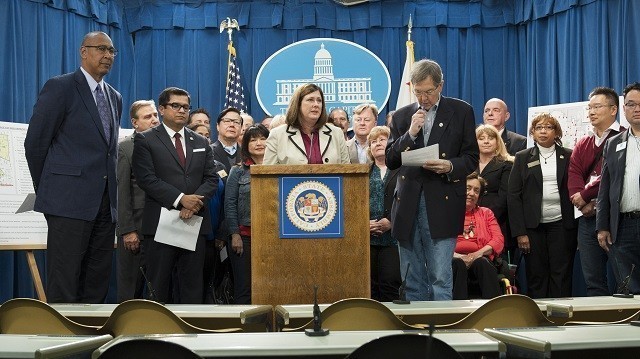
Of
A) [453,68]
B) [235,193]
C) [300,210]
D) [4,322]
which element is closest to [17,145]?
[235,193]

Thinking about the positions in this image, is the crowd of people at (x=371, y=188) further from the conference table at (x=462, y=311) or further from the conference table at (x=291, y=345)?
the conference table at (x=291, y=345)

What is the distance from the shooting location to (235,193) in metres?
6.35

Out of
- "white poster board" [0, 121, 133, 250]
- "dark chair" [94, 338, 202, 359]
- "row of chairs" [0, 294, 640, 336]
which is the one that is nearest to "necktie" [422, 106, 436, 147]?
"row of chairs" [0, 294, 640, 336]

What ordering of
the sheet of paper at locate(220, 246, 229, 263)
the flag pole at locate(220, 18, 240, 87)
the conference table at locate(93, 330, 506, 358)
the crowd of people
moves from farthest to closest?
1. the flag pole at locate(220, 18, 240, 87)
2. the sheet of paper at locate(220, 246, 229, 263)
3. the crowd of people
4. the conference table at locate(93, 330, 506, 358)

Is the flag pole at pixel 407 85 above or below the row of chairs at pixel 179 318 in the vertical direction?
above

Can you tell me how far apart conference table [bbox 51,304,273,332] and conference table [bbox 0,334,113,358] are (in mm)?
971

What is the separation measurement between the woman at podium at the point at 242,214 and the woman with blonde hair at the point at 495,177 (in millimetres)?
1981

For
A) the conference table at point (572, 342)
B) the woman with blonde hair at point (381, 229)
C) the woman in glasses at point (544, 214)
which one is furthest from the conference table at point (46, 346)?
the woman in glasses at point (544, 214)

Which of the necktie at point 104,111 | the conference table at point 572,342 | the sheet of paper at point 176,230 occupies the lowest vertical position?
the conference table at point 572,342

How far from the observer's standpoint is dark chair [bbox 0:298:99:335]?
3000 mm

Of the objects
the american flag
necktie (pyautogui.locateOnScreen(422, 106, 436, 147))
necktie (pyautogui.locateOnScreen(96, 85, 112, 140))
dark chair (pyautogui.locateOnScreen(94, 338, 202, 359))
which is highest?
the american flag

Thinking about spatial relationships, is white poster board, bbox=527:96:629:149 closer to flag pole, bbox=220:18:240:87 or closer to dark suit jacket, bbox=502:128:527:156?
dark suit jacket, bbox=502:128:527:156

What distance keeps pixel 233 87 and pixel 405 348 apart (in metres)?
8.09

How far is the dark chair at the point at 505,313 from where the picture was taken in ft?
10.1
